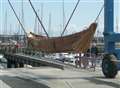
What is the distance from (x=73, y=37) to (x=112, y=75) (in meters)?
2.57

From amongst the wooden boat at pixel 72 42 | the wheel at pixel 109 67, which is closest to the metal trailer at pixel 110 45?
the wheel at pixel 109 67

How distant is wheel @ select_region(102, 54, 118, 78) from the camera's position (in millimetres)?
23002

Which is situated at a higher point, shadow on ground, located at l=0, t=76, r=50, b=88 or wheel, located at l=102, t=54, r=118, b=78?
wheel, located at l=102, t=54, r=118, b=78

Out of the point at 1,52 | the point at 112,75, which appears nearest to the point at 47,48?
the point at 112,75

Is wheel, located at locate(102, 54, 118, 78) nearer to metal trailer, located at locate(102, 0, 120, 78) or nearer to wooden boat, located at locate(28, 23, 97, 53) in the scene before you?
metal trailer, located at locate(102, 0, 120, 78)

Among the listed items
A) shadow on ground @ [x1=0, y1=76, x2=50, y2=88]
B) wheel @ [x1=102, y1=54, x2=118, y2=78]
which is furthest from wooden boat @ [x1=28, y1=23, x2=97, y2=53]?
shadow on ground @ [x1=0, y1=76, x2=50, y2=88]

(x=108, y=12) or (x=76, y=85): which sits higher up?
(x=108, y=12)

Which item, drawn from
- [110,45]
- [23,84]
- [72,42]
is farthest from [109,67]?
[23,84]

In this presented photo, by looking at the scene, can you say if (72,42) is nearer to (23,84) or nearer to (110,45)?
(110,45)

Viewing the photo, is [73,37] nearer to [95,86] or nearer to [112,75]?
[112,75]

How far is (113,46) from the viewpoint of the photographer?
24.2m

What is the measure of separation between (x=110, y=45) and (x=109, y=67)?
1.44 metres

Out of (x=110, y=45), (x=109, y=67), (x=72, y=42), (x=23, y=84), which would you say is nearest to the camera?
(x=23, y=84)

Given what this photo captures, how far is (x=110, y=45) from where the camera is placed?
956 inches
